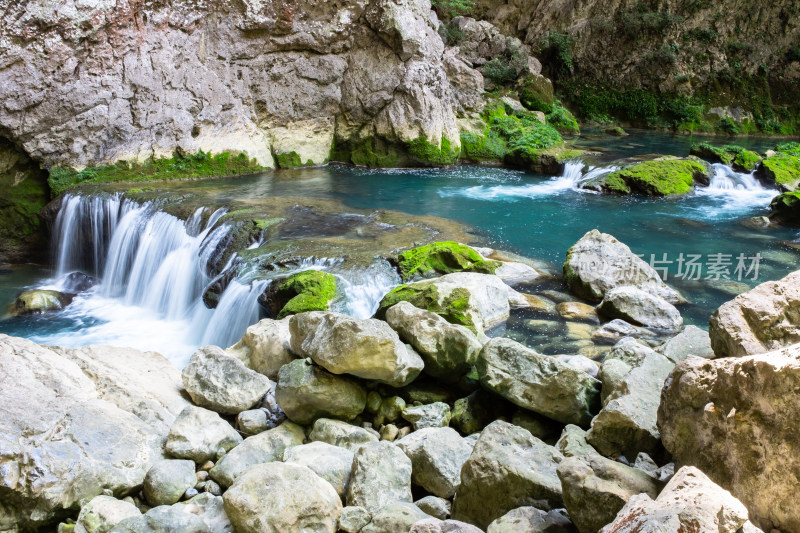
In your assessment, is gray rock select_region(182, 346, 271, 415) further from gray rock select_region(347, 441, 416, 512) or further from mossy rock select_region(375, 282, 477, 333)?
mossy rock select_region(375, 282, 477, 333)

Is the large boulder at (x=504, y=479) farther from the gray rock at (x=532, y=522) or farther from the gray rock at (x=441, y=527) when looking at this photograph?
the gray rock at (x=441, y=527)

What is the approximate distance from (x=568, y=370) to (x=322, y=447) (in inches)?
72.6

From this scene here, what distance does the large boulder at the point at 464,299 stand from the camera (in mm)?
6316

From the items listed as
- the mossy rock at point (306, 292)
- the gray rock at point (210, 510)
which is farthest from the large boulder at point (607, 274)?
the gray rock at point (210, 510)

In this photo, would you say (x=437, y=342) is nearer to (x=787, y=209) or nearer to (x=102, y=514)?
(x=102, y=514)

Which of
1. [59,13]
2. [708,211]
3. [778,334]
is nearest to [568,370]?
[778,334]

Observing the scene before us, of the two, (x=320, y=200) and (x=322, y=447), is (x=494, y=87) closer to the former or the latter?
(x=320, y=200)

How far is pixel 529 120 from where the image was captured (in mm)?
19578

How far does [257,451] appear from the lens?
165 inches

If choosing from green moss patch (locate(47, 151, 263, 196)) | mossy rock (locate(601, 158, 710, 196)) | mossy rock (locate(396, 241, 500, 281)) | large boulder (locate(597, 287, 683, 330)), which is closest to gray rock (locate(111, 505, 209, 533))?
mossy rock (locate(396, 241, 500, 281))

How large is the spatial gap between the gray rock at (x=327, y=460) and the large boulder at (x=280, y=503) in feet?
0.95

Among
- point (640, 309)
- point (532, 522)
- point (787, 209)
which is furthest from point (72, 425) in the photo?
point (787, 209)

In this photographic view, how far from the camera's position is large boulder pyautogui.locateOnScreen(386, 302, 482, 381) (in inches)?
191

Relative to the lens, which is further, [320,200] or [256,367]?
[320,200]
